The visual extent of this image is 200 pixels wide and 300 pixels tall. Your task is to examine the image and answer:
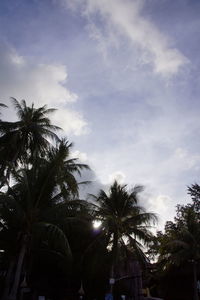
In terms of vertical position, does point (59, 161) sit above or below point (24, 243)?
above

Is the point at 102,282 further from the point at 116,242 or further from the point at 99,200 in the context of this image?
A: the point at 99,200

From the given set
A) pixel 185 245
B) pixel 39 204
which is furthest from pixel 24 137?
pixel 185 245

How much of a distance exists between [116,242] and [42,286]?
17.9 feet

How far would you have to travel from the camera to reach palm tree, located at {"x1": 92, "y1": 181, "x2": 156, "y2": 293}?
17547mm

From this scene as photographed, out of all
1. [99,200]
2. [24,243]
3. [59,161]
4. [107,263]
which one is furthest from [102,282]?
[59,161]

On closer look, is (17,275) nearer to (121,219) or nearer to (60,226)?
(60,226)

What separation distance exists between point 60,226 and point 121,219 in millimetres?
4311

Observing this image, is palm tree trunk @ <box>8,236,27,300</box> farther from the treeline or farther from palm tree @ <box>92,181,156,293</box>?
palm tree @ <box>92,181,156,293</box>

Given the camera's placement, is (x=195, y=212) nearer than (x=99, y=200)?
No

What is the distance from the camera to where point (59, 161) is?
15133mm

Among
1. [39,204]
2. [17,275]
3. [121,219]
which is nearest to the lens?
[17,275]

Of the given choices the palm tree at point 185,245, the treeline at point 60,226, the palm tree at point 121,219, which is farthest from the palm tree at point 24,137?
the palm tree at point 185,245

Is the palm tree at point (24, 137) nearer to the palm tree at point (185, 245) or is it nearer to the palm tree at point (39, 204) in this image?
the palm tree at point (39, 204)

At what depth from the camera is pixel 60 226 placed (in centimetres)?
1641
